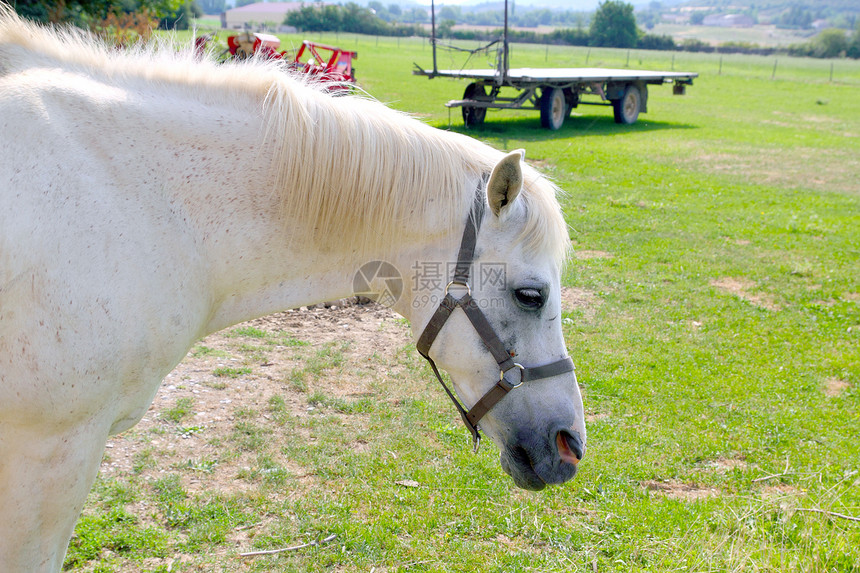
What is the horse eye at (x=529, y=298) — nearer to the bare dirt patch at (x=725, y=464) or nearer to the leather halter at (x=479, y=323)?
the leather halter at (x=479, y=323)

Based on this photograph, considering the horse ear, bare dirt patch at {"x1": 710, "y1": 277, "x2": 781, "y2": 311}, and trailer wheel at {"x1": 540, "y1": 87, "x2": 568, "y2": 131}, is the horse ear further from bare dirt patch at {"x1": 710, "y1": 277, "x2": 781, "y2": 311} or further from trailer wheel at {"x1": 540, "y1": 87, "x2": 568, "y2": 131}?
trailer wheel at {"x1": 540, "y1": 87, "x2": 568, "y2": 131}

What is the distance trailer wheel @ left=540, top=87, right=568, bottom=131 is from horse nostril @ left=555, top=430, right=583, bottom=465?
Result: 1424cm

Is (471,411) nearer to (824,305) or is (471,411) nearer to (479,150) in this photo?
(479,150)

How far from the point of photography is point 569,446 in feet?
6.33

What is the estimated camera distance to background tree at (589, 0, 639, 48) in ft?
190

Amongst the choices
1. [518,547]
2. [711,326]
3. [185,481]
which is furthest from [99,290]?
[711,326]

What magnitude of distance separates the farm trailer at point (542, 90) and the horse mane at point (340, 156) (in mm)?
11461

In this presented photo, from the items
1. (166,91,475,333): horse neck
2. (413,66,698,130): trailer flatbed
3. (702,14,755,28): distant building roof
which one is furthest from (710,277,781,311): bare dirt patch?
(702,14,755,28): distant building roof

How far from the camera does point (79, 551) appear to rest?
2520 mm

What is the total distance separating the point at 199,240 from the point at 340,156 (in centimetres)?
48

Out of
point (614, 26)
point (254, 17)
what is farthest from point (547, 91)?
point (254, 17)

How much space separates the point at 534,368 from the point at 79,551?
209 centimetres

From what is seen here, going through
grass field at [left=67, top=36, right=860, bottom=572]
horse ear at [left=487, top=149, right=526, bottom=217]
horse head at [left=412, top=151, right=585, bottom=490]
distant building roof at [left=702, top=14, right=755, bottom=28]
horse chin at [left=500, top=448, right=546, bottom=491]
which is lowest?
grass field at [left=67, top=36, right=860, bottom=572]

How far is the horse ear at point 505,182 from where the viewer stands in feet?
5.49
